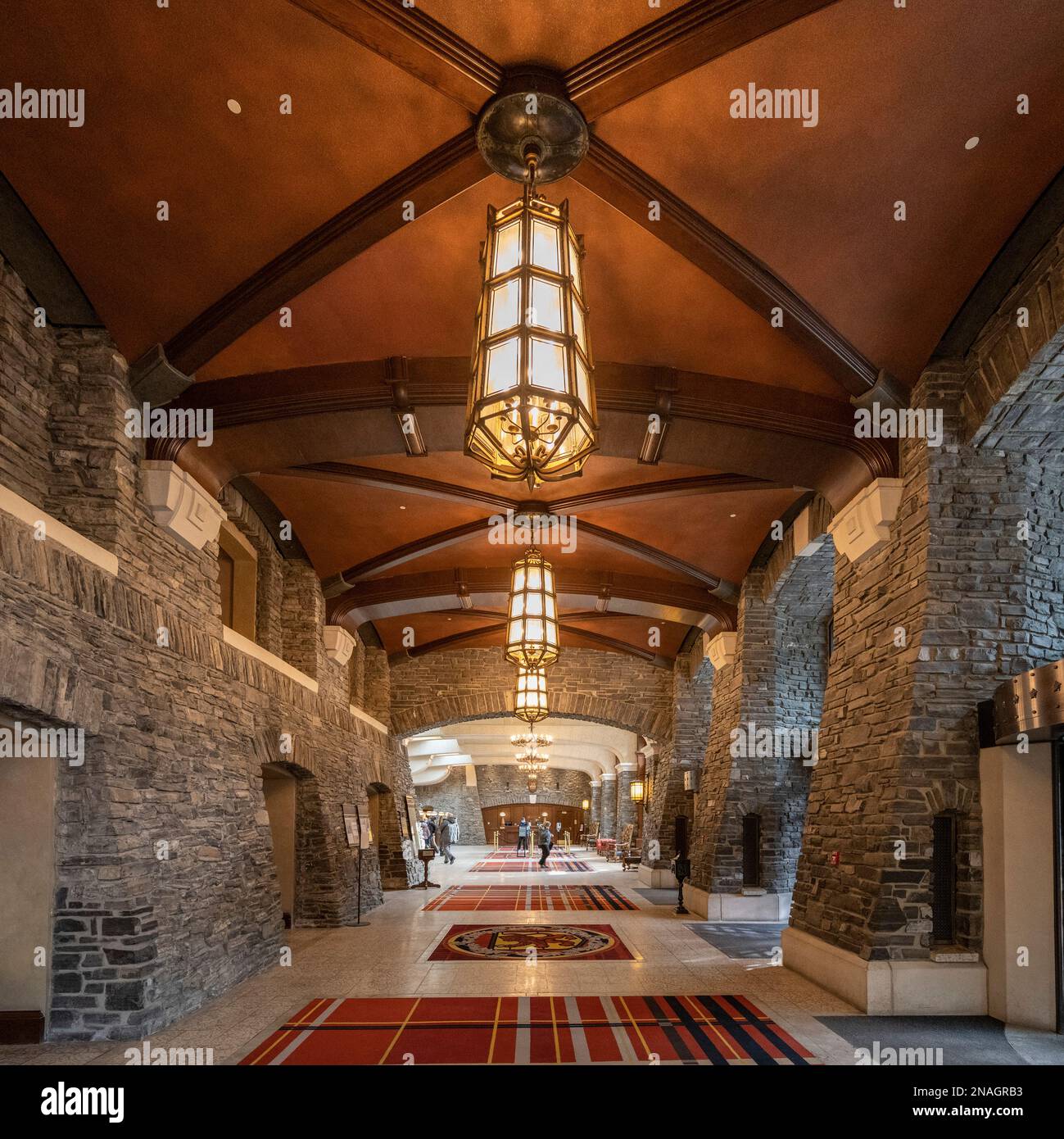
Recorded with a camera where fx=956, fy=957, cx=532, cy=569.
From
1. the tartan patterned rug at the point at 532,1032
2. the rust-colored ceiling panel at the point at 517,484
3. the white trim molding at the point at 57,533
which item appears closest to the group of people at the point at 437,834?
the rust-colored ceiling panel at the point at 517,484

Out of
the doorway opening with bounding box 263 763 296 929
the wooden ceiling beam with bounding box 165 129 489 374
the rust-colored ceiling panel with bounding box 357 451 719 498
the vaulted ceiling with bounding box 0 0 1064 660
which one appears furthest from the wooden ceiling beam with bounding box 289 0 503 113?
the doorway opening with bounding box 263 763 296 929

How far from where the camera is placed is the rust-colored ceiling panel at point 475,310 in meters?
6.60

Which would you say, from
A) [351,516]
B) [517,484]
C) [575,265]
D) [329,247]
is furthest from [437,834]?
[575,265]

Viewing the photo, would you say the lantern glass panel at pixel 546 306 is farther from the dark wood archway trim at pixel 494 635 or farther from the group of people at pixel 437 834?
the group of people at pixel 437 834

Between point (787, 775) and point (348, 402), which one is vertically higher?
point (348, 402)

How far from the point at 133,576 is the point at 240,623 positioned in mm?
4380

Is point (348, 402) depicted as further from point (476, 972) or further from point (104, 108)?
point (476, 972)

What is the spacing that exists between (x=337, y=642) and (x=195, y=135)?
929cm

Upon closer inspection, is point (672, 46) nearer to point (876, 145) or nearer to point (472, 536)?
point (876, 145)

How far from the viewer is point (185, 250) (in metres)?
6.52

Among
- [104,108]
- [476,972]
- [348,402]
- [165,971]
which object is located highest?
[104,108]

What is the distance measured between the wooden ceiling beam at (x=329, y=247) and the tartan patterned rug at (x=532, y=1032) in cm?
494

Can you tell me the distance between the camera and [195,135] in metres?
5.73
